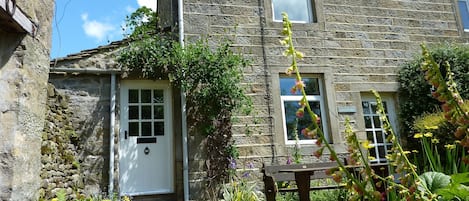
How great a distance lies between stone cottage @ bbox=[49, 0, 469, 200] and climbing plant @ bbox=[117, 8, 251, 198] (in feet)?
0.80

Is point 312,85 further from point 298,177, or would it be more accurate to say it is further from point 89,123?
point 89,123

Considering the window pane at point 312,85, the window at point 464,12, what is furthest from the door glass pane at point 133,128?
the window at point 464,12

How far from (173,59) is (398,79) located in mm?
5057

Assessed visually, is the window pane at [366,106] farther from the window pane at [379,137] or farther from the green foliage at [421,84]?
the green foliage at [421,84]

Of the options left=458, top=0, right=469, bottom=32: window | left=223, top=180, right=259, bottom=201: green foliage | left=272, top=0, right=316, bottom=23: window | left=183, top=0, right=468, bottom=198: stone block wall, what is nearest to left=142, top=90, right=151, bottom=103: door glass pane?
left=183, top=0, right=468, bottom=198: stone block wall

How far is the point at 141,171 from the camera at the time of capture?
5.93 m

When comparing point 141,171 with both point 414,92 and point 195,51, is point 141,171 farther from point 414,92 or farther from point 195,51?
point 414,92

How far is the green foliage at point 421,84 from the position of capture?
22.8ft

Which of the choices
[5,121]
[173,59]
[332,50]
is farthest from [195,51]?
[5,121]

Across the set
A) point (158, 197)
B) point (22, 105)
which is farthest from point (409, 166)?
point (158, 197)

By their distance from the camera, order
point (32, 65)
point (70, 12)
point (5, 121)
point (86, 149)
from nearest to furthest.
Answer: point (5, 121), point (32, 65), point (70, 12), point (86, 149)

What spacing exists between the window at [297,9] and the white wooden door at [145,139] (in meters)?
3.12

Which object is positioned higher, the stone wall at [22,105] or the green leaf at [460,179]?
the stone wall at [22,105]

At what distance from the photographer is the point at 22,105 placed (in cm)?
243
